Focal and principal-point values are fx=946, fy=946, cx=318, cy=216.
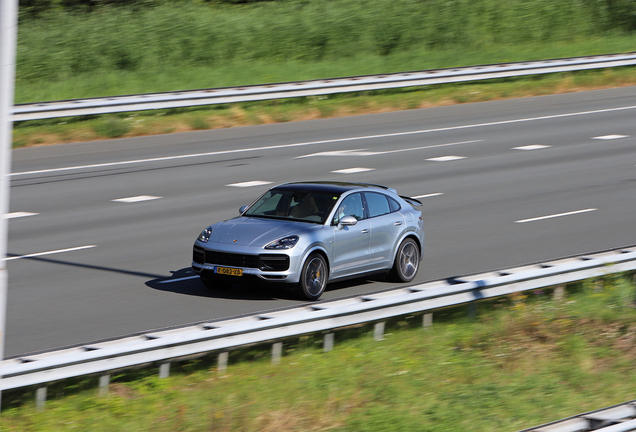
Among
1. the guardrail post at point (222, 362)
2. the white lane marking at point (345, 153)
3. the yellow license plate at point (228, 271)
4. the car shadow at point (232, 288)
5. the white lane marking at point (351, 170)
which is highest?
the yellow license plate at point (228, 271)

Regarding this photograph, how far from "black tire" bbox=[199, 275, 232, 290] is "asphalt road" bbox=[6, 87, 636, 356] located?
11 cm

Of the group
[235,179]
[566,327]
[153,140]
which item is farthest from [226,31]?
[566,327]

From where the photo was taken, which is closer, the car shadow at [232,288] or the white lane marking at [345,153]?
the car shadow at [232,288]

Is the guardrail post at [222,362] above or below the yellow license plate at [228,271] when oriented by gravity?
below

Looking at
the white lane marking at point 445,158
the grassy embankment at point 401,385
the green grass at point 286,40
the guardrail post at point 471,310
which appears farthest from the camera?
the green grass at point 286,40

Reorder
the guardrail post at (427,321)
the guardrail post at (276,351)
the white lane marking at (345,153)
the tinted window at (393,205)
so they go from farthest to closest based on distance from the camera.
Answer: the white lane marking at (345,153), the tinted window at (393,205), the guardrail post at (427,321), the guardrail post at (276,351)

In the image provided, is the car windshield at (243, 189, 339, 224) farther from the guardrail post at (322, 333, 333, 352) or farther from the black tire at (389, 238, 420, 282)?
the guardrail post at (322, 333, 333, 352)

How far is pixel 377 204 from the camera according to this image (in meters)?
12.9

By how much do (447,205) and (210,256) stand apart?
719cm

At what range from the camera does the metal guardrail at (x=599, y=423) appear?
6.53m

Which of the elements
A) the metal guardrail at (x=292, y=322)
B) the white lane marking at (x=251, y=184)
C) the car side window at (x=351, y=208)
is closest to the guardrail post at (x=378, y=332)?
the metal guardrail at (x=292, y=322)

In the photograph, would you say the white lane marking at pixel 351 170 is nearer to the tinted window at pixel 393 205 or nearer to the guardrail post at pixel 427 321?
the tinted window at pixel 393 205

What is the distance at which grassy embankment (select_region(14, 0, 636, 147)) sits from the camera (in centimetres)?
2688

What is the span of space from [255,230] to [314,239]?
750mm
